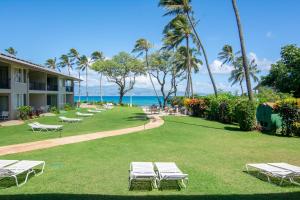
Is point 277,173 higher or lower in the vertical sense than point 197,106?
lower

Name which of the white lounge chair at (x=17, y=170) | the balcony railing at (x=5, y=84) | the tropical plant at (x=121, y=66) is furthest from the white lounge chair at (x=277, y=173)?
the tropical plant at (x=121, y=66)

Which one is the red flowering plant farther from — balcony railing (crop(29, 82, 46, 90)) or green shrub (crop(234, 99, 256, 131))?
balcony railing (crop(29, 82, 46, 90))

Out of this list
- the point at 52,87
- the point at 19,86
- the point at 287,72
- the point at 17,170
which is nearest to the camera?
the point at 17,170

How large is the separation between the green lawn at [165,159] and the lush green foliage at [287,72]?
60.4ft

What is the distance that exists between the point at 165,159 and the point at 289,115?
1104 centimetres

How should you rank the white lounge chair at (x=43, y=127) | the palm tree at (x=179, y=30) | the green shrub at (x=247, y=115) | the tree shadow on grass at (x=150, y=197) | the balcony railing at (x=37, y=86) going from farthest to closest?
the palm tree at (x=179, y=30) < the balcony railing at (x=37, y=86) < the green shrub at (x=247, y=115) < the white lounge chair at (x=43, y=127) < the tree shadow on grass at (x=150, y=197)

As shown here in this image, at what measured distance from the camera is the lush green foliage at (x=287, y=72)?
1397 inches

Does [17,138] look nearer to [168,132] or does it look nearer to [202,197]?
[168,132]

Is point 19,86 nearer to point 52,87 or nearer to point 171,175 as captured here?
point 52,87

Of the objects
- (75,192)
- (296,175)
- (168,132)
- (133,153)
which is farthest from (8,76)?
(296,175)

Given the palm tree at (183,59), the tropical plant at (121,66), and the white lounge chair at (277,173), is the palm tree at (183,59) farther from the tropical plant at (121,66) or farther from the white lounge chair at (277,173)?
the white lounge chair at (277,173)

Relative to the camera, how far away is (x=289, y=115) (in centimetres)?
1991

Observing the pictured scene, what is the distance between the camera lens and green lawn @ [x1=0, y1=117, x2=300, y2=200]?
25.2 feet

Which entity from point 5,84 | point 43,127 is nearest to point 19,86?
point 5,84
